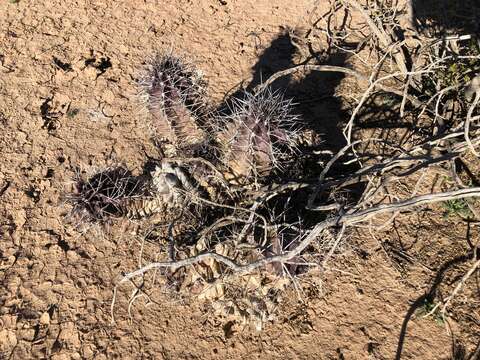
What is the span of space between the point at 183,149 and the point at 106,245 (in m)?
0.66

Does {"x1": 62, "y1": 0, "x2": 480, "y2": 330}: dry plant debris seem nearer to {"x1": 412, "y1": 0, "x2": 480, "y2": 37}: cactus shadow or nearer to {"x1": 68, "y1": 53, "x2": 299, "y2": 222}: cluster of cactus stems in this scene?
{"x1": 68, "y1": 53, "x2": 299, "y2": 222}: cluster of cactus stems

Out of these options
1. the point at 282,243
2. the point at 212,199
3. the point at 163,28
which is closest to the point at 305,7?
the point at 163,28

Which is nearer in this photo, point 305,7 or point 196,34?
point 196,34

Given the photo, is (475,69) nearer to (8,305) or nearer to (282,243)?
(282,243)

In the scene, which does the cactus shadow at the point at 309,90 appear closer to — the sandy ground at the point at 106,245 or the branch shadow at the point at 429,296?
the sandy ground at the point at 106,245

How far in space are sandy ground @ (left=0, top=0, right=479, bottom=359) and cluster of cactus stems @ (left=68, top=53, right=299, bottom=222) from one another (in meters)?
0.19

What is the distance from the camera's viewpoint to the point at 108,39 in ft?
11.0

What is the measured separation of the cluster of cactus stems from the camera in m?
2.36

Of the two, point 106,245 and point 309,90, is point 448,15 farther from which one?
point 106,245

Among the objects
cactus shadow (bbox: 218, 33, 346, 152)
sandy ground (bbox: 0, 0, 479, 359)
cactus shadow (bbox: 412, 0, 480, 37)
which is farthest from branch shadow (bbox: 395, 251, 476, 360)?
cactus shadow (bbox: 412, 0, 480, 37)

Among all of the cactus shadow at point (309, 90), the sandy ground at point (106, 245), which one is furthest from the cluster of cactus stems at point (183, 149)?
the cactus shadow at point (309, 90)

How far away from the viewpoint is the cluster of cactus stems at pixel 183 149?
236 centimetres

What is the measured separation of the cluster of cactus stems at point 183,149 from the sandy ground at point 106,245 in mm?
188

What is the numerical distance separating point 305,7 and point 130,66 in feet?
4.81
